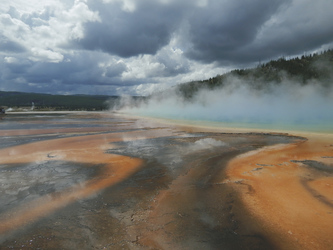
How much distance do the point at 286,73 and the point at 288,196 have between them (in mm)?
84774

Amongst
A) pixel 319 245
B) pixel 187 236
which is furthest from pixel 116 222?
pixel 319 245

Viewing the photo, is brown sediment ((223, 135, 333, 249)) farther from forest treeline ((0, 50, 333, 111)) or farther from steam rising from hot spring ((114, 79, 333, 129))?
forest treeline ((0, 50, 333, 111))

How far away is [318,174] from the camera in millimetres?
6832

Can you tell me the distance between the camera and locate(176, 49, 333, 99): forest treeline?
226ft

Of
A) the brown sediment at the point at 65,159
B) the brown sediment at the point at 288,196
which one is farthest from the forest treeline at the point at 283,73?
the brown sediment at the point at 65,159

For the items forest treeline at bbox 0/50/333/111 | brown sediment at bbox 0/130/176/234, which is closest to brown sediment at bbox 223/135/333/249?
brown sediment at bbox 0/130/176/234

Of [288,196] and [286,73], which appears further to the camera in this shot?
[286,73]

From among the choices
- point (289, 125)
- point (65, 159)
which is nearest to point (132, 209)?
point (65, 159)

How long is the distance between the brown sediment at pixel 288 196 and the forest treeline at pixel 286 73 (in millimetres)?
70701

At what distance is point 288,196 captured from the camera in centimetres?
535

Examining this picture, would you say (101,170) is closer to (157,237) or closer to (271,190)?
(157,237)

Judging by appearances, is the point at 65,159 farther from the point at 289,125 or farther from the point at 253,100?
the point at 253,100

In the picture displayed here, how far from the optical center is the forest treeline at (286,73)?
2717 inches

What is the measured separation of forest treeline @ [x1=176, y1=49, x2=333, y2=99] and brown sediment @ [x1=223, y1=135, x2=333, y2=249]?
70.7m
